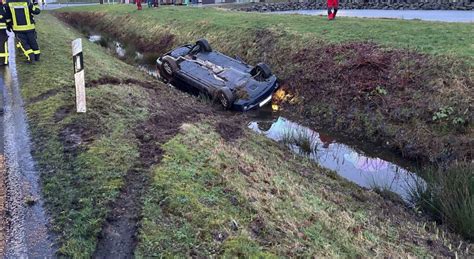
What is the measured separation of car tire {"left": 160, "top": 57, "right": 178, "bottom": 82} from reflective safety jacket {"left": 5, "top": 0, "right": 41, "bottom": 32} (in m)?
3.36

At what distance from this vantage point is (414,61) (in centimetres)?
1022

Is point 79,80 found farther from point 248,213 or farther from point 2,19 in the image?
point 2,19

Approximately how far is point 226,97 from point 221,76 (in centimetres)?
106

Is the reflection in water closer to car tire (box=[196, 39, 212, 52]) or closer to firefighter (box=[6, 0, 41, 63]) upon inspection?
car tire (box=[196, 39, 212, 52])

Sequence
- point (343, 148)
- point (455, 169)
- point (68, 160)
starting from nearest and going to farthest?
point (68, 160) < point (455, 169) < point (343, 148)

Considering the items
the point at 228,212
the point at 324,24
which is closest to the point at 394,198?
the point at 228,212

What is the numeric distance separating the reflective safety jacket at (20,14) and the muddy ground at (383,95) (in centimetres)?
648

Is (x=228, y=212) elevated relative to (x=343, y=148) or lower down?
elevated

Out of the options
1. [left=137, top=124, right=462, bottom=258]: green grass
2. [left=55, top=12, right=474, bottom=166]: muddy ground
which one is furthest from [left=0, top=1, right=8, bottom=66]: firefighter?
[left=55, top=12, right=474, bottom=166]: muddy ground

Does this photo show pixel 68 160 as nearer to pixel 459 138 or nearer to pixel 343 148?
pixel 343 148

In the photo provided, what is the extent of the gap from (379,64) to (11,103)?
8.01 meters

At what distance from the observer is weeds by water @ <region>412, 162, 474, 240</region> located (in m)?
5.27

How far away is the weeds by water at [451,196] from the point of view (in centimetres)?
527

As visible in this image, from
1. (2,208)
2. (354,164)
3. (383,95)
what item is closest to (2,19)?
(2,208)
